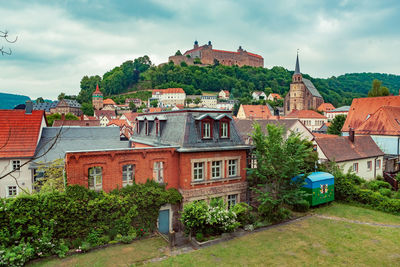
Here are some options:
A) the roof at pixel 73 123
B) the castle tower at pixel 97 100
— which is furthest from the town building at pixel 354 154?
the castle tower at pixel 97 100

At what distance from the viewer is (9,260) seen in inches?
490

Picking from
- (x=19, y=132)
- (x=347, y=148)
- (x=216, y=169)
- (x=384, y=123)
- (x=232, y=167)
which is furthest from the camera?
(x=384, y=123)

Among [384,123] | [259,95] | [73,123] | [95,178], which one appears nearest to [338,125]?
[384,123]

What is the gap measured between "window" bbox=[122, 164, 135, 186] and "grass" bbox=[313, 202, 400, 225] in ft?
49.1

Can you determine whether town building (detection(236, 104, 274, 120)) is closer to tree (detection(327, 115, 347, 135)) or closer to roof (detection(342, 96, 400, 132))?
tree (detection(327, 115, 347, 135))

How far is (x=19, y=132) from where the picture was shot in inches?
1073

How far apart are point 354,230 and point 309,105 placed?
445 feet

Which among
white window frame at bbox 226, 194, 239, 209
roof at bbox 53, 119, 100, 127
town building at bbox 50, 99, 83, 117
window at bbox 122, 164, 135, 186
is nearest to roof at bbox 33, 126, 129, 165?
roof at bbox 53, 119, 100, 127

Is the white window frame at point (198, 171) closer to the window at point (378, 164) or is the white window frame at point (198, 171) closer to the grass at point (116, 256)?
the grass at point (116, 256)

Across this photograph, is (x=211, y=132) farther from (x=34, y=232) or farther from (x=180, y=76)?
(x=180, y=76)

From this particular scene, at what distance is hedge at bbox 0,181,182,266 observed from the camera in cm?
1352

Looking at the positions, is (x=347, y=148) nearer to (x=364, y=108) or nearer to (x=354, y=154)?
(x=354, y=154)

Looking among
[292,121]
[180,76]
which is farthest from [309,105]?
[292,121]

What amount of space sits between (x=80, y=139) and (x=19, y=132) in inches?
237
